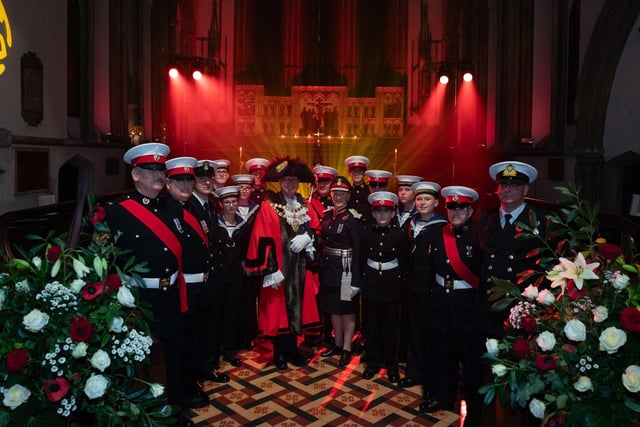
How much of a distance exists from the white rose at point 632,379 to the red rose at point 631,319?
0.42 feet

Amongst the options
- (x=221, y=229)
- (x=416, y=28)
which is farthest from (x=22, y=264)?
(x=416, y=28)

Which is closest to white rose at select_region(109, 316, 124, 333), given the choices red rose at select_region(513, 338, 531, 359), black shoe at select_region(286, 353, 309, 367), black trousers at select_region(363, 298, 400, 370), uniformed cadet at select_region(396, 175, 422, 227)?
red rose at select_region(513, 338, 531, 359)

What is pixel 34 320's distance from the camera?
1787mm

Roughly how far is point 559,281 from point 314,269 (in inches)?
130

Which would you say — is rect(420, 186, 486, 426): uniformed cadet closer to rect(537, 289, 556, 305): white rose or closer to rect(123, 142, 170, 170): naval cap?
rect(537, 289, 556, 305): white rose

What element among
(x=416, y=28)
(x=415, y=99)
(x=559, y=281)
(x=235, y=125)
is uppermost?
(x=416, y=28)

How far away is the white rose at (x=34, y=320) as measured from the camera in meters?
1.79

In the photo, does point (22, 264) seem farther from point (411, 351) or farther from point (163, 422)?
point (411, 351)

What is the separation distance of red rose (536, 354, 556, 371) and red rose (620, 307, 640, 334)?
299 mm

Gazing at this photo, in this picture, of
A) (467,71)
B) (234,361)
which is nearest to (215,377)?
(234,361)

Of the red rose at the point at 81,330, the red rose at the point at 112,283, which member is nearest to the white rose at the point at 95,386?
the red rose at the point at 81,330

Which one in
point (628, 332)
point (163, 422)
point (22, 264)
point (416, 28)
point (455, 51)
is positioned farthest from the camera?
point (416, 28)

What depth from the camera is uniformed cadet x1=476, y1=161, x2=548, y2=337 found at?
10.4 feet

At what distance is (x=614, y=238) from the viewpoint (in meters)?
4.06
